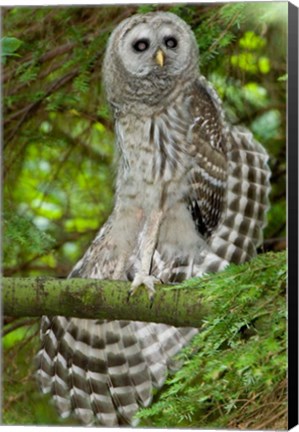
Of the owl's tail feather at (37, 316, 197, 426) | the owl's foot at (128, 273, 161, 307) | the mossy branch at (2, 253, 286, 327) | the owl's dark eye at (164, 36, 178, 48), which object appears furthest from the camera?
the owl's tail feather at (37, 316, 197, 426)

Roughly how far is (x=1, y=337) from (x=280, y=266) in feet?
4.32

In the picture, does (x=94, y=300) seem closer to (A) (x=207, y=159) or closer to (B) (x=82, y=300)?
(B) (x=82, y=300)

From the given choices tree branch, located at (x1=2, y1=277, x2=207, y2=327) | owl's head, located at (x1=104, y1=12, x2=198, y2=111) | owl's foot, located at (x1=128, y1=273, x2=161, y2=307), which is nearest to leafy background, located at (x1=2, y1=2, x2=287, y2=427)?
owl's head, located at (x1=104, y1=12, x2=198, y2=111)

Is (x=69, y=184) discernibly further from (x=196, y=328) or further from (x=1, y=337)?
(x=196, y=328)

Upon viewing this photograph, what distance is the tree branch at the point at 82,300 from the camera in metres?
3.15

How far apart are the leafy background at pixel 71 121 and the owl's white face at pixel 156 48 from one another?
0.07m

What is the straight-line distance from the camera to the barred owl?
3.34 metres

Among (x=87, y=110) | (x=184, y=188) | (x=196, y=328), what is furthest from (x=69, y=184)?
(x=196, y=328)

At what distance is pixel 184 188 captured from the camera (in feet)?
11.0

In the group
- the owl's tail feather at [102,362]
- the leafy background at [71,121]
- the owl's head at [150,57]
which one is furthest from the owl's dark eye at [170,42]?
the owl's tail feather at [102,362]

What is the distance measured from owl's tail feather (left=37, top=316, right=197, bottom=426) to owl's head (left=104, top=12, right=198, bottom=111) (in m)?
0.83

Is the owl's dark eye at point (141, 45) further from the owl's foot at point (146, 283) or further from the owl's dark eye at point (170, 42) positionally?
the owl's foot at point (146, 283)

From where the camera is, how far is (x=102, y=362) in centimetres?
348

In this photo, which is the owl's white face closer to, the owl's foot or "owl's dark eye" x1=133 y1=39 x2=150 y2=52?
"owl's dark eye" x1=133 y1=39 x2=150 y2=52
